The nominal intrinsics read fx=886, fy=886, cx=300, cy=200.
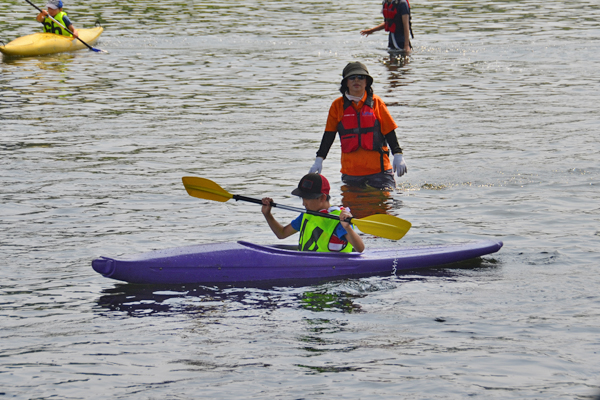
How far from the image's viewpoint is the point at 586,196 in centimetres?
948

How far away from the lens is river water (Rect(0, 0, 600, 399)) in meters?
5.30

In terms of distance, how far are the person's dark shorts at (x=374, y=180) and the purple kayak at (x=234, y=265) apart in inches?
86.0

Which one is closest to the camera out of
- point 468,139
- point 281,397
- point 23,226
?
point 281,397

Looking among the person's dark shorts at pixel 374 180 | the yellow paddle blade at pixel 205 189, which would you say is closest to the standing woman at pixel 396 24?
the person's dark shorts at pixel 374 180

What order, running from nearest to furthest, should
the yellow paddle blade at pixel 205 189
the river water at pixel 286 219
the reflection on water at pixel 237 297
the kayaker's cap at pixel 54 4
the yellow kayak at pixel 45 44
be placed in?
the river water at pixel 286 219
the reflection on water at pixel 237 297
the yellow paddle blade at pixel 205 189
the kayaker's cap at pixel 54 4
the yellow kayak at pixel 45 44

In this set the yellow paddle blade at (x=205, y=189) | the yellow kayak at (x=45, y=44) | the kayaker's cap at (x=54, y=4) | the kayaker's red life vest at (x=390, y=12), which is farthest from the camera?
the yellow kayak at (x=45, y=44)

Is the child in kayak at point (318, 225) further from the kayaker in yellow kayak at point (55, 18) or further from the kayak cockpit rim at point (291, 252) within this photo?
the kayaker in yellow kayak at point (55, 18)

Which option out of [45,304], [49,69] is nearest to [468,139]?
[45,304]

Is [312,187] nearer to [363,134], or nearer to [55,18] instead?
[363,134]

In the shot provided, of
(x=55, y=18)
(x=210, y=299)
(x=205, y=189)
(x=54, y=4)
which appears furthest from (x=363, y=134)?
(x=55, y=18)

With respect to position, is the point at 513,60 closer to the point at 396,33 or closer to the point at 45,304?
the point at 396,33

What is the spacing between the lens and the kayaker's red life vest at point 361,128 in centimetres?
895

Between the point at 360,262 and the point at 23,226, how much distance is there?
3.47 meters

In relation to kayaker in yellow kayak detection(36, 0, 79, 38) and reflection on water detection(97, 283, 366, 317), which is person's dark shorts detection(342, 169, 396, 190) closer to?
reflection on water detection(97, 283, 366, 317)
